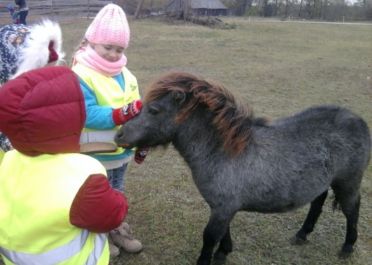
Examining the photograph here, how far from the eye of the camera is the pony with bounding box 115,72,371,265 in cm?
266

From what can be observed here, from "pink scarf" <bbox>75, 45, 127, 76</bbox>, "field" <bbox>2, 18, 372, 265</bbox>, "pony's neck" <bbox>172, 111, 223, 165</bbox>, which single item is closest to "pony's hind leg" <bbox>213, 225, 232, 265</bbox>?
"field" <bbox>2, 18, 372, 265</bbox>

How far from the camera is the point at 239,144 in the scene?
9.12ft

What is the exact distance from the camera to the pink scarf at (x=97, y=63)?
2828mm

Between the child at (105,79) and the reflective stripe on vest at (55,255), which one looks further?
the child at (105,79)

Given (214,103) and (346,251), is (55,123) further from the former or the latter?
(346,251)

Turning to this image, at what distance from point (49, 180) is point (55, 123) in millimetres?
261

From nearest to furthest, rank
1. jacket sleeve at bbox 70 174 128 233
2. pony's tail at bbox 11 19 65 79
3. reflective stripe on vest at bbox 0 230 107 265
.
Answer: jacket sleeve at bbox 70 174 128 233
reflective stripe on vest at bbox 0 230 107 265
pony's tail at bbox 11 19 65 79

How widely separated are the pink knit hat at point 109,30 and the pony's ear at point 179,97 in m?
0.60

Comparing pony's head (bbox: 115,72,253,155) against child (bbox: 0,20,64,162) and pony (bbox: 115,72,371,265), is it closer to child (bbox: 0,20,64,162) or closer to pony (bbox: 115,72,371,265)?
pony (bbox: 115,72,371,265)

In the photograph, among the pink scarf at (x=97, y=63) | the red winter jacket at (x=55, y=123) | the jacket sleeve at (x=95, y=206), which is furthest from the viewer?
the pink scarf at (x=97, y=63)

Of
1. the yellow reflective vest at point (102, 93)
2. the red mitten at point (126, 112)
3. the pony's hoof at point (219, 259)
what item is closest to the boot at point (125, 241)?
the pony's hoof at point (219, 259)

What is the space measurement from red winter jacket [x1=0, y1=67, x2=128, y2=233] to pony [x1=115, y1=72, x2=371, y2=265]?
100cm

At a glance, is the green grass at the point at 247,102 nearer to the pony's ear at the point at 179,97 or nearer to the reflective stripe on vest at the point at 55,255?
the pony's ear at the point at 179,97

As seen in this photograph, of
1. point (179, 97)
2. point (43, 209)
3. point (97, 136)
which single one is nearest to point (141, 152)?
point (97, 136)
